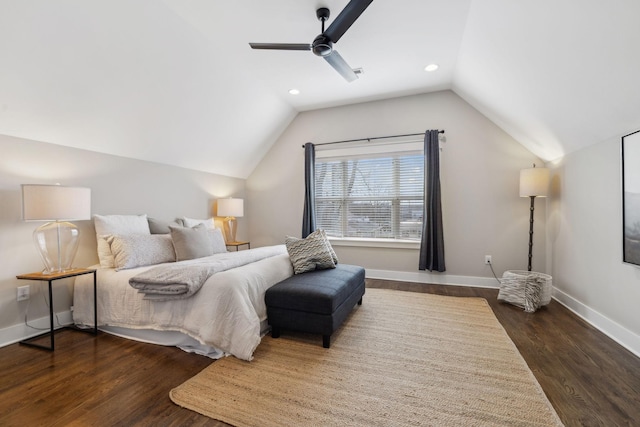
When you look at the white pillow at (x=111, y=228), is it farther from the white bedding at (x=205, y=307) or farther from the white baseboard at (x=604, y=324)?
the white baseboard at (x=604, y=324)

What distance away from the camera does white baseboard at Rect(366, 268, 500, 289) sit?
4.02 meters

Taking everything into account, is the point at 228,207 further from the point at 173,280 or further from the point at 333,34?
the point at 333,34

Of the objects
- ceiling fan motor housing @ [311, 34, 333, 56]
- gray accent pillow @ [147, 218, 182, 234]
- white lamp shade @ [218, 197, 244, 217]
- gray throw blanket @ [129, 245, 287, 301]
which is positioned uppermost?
ceiling fan motor housing @ [311, 34, 333, 56]

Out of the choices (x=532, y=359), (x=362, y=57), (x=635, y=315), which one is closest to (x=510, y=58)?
(x=362, y=57)

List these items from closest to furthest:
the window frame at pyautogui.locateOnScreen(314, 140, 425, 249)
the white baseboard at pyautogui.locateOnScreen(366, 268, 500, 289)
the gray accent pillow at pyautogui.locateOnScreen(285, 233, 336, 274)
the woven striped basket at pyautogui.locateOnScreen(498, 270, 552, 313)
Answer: the gray accent pillow at pyautogui.locateOnScreen(285, 233, 336, 274) → the woven striped basket at pyautogui.locateOnScreen(498, 270, 552, 313) → the white baseboard at pyautogui.locateOnScreen(366, 268, 500, 289) → the window frame at pyautogui.locateOnScreen(314, 140, 425, 249)

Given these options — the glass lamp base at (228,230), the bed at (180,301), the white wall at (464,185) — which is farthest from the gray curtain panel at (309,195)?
the bed at (180,301)

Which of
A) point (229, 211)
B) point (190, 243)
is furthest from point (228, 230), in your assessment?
point (190, 243)

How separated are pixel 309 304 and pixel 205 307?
2.59 feet

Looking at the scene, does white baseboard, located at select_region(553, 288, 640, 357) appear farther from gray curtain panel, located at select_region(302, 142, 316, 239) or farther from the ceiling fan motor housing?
gray curtain panel, located at select_region(302, 142, 316, 239)

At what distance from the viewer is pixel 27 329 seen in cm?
249

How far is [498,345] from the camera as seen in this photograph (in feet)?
7.52

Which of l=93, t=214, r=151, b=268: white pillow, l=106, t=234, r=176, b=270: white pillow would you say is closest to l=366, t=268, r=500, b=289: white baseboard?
l=106, t=234, r=176, b=270: white pillow

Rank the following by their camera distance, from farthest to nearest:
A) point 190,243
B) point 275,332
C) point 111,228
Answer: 1. point 190,243
2. point 111,228
3. point 275,332

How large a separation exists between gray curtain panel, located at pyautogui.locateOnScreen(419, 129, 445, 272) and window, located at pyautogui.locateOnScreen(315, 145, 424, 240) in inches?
9.3
